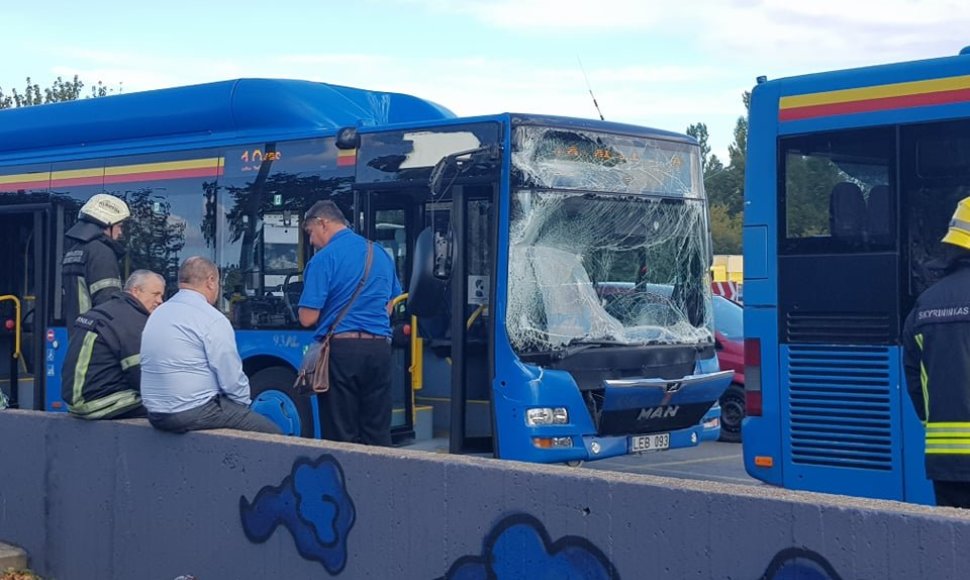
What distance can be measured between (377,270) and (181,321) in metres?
1.55

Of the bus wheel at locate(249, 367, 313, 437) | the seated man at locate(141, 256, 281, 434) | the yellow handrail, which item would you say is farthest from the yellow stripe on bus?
the yellow handrail

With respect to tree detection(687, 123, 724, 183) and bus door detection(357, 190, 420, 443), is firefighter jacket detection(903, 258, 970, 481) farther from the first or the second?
tree detection(687, 123, 724, 183)

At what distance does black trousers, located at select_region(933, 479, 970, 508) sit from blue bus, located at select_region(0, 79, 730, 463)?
4406 mm

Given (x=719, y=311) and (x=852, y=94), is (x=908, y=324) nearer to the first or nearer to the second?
(x=852, y=94)

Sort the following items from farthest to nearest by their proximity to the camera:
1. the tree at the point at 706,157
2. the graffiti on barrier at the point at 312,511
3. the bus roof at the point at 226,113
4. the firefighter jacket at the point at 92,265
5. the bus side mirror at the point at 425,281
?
the tree at the point at 706,157
the bus roof at the point at 226,113
the firefighter jacket at the point at 92,265
the bus side mirror at the point at 425,281
the graffiti on barrier at the point at 312,511

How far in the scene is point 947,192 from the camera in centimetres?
780

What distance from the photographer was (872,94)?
817 centimetres

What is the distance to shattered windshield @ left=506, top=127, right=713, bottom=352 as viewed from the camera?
31.5 ft

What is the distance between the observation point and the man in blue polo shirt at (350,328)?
318 inches

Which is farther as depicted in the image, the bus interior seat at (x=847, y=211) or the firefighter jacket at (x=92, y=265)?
the firefighter jacket at (x=92, y=265)

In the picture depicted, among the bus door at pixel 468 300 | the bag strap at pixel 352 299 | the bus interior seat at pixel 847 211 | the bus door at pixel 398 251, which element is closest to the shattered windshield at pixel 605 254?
the bus door at pixel 468 300

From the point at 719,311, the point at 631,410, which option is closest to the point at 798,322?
the point at 631,410

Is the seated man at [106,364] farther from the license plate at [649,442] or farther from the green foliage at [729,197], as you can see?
the green foliage at [729,197]

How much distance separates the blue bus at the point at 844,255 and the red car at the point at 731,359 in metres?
5.34
